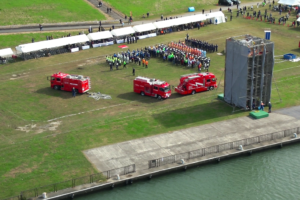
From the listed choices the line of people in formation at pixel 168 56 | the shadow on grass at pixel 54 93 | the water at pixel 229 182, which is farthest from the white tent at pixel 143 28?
the water at pixel 229 182

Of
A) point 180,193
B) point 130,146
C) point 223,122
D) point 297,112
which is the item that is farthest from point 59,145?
point 297,112

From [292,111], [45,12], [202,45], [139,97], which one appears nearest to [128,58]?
[202,45]

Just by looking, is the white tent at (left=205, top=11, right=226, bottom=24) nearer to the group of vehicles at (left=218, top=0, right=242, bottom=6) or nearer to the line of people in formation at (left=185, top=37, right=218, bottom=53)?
the line of people in formation at (left=185, top=37, right=218, bottom=53)

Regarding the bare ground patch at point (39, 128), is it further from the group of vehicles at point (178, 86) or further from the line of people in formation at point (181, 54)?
the line of people in formation at point (181, 54)

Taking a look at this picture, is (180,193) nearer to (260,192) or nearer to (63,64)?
(260,192)

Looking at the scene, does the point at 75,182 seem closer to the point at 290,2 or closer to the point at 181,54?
the point at 181,54
